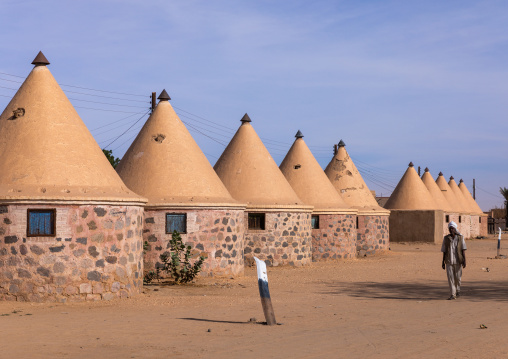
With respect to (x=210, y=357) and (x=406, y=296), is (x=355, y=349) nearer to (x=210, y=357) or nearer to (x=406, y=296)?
(x=210, y=357)

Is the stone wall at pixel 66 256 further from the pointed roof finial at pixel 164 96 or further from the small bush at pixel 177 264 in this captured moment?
the pointed roof finial at pixel 164 96

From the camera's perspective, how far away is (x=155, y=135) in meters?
16.6

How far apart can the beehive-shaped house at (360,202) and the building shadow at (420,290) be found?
1119 cm

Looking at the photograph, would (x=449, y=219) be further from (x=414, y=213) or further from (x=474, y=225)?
(x=474, y=225)

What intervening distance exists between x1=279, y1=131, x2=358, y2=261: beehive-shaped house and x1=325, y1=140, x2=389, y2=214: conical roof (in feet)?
9.95

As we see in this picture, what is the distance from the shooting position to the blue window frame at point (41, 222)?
11414 millimetres

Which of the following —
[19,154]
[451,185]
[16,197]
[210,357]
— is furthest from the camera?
[451,185]

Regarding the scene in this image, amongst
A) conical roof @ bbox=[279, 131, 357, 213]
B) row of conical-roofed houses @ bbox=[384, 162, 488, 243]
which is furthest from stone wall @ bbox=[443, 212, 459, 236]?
conical roof @ bbox=[279, 131, 357, 213]

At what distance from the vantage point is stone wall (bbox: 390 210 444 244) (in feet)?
117

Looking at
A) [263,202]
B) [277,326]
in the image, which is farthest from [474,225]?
[277,326]

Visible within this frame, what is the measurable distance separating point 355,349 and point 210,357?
1486mm

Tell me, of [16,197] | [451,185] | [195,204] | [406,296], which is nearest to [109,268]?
[16,197]

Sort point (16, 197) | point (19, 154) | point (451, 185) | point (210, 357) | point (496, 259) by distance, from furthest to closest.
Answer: point (451, 185) → point (496, 259) → point (19, 154) → point (16, 197) → point (210, 357)

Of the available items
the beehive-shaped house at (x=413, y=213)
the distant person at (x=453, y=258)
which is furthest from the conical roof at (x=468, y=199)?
the distant person at (x=453, y=258)
